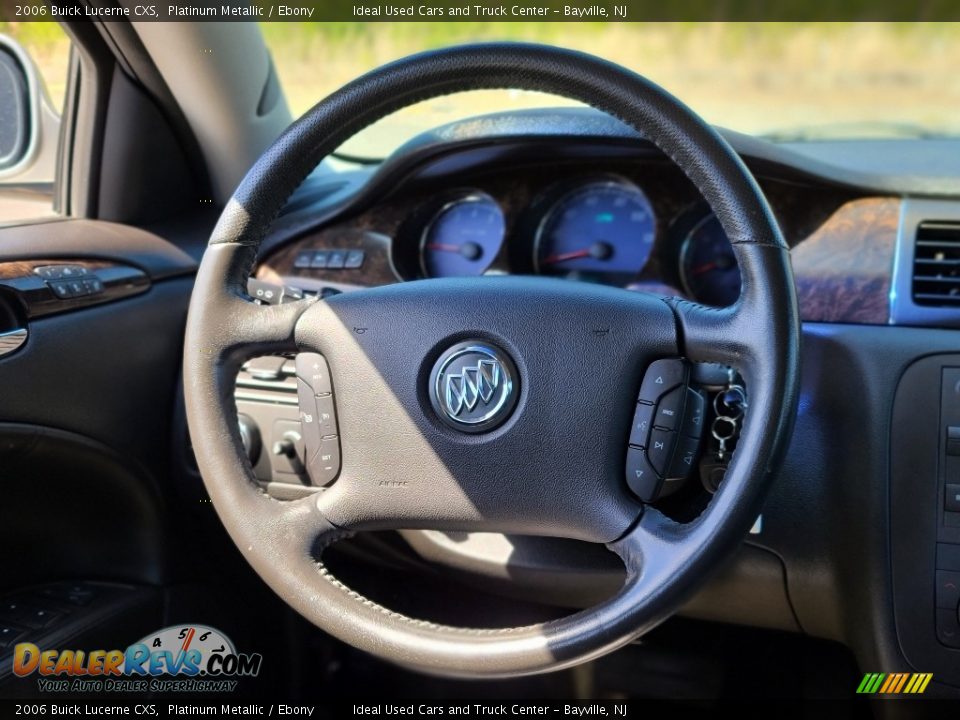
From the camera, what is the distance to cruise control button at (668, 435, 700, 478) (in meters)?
1.15

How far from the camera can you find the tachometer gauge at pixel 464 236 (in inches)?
76.7

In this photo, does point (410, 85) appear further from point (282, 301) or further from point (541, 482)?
point (541, 482)

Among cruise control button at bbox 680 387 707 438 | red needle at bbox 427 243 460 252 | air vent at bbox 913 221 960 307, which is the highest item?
air vent at bbox 913 221 960 307

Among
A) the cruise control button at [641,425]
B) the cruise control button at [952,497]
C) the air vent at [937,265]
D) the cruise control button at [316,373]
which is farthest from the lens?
the air vent at [937,265]

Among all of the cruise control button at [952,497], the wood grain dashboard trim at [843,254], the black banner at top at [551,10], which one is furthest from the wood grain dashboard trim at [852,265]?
the black banner at top at [551,10]

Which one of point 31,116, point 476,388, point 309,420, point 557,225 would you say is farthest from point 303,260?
point 476,388

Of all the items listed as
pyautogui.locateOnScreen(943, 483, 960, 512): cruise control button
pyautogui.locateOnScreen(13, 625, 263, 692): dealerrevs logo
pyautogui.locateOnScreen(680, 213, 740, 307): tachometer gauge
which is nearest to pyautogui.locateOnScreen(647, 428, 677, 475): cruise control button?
pyautogui.locateOnScreen(943, 483, 960, 512): cruise control button

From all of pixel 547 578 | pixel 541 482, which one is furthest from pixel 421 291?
pixel 547 578

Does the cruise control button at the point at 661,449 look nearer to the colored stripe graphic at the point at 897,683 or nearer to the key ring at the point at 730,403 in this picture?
the key ring at the point at 730,403

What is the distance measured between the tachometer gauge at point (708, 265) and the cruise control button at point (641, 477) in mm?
761

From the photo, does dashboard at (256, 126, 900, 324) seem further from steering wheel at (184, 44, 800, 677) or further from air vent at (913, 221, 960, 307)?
steering wheel at (184, 44, 800, 677)

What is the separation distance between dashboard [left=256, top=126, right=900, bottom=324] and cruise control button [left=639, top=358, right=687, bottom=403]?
553mm

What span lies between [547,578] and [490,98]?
885 mm

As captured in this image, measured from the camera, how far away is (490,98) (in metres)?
1.76
